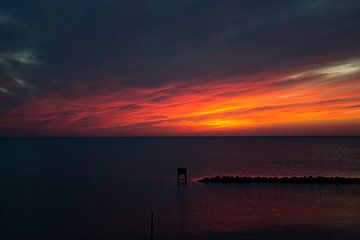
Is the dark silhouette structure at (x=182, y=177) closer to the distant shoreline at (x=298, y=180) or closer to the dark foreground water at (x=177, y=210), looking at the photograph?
the dark foreground water at (x=177, y=210)

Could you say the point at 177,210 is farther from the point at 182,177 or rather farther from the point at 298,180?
the point at 298,180

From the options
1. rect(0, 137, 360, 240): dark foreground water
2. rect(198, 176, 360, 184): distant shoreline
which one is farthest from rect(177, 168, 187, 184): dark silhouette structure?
rect(198, 176, 360, 184): distant shoreline

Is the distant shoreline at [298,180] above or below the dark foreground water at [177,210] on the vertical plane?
above

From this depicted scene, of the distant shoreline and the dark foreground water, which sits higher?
the distant shoreline

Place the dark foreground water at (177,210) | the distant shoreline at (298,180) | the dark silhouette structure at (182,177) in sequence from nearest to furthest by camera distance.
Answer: the dark foreground water at (177,210)
the distant shoreline at (298,180)
the dark silhouette structure at (182,177)

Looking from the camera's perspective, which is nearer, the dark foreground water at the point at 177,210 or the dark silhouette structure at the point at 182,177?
the dark foreground water at the point at 177,210

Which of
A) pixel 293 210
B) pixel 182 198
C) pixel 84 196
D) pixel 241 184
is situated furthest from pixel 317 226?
pixel 84 196

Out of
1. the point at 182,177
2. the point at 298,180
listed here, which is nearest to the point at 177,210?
the point at 182,177

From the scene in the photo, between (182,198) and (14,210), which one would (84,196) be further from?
(182,198)

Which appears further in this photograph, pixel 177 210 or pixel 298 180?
pixel 298 180

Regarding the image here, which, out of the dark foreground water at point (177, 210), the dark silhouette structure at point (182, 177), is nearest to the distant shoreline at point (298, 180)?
the dark foreground water at point (177, 210)

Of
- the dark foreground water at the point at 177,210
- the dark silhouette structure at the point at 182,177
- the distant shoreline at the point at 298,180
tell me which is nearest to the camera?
the dark foreground water at the point at 177,210

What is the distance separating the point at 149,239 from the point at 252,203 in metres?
11.7

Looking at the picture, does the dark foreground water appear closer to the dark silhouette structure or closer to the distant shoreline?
the dark silhouette structure
